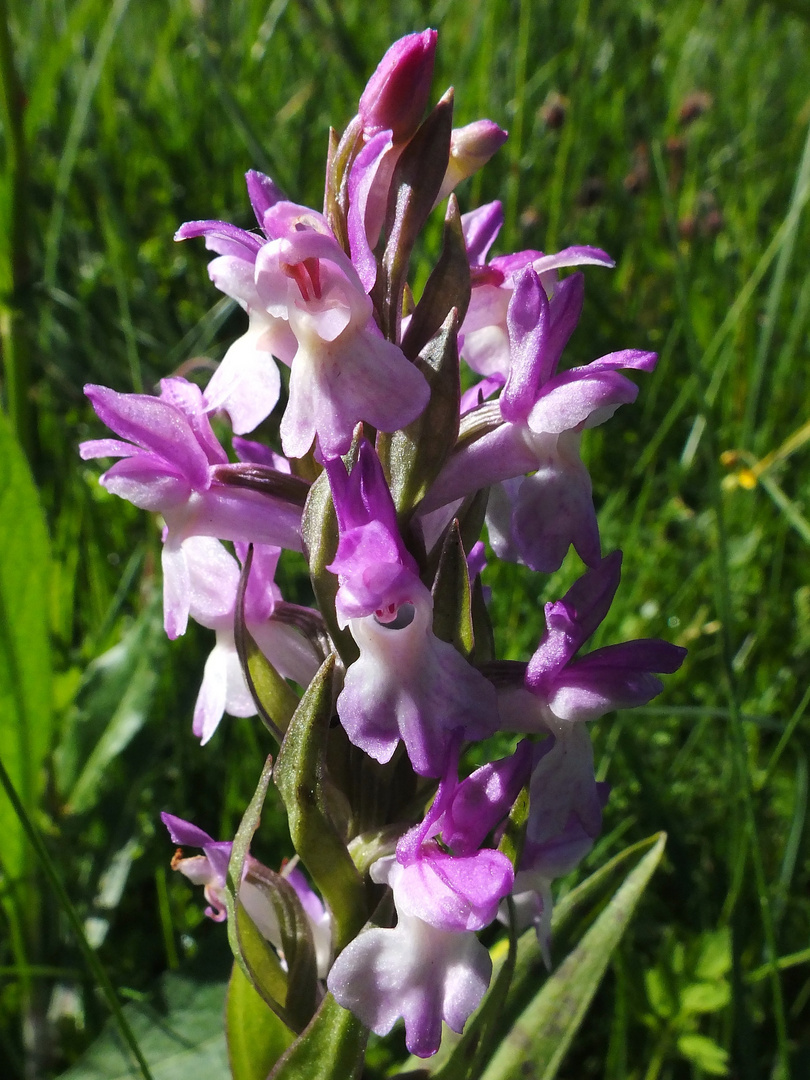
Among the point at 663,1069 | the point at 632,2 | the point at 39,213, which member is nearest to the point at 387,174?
the point at 663,1069

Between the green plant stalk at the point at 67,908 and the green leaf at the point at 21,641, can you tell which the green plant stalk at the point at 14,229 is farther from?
the green plant stalk at the point at 67,908

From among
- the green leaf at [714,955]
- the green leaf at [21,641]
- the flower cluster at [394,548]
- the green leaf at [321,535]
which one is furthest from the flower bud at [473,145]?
the green leaf at [714,955]

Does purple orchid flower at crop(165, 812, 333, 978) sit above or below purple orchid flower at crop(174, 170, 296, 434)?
below

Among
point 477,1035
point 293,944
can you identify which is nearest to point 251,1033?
point 293,944

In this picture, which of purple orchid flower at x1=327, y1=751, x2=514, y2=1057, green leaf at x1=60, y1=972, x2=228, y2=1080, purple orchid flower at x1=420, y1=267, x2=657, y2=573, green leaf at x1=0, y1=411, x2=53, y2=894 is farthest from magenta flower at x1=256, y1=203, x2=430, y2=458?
green leaf at x1=60, y1=972, x2=228, y2=1080

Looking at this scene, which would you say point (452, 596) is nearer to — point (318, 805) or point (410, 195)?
point (318, 805)

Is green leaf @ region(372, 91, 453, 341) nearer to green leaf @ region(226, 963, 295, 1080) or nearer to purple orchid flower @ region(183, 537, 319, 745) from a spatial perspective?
purple orchid flower @ region(183, 537, 319, 745)
